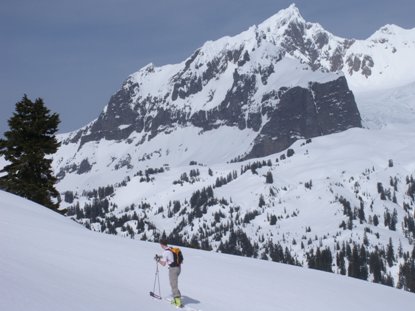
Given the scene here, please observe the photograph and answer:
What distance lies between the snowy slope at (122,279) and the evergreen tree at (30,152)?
11230 millimetres

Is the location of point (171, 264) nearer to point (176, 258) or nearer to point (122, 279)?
point (176, 258)

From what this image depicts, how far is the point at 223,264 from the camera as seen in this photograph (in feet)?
104

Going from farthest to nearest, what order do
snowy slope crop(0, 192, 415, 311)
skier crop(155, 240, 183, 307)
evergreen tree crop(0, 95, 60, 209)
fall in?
evergreen tree crop(0, 95, 60, 209) → skier crop(155, 240, 183, 307) → snowy slope crop(0, 192, 415, 311)

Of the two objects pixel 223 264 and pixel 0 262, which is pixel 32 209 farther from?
pixel 0 262

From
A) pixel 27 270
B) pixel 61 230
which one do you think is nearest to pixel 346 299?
pixel 61 230

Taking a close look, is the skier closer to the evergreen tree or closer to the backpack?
the backpack

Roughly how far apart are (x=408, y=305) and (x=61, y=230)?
17.8 m

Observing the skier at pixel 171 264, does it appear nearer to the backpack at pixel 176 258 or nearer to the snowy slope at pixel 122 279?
the backpack at pixel 176 258

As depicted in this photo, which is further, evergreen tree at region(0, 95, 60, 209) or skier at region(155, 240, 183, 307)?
evergreen tree at region(0, 95, 60, 209)

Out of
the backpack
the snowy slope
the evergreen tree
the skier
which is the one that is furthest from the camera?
the evergreen tree

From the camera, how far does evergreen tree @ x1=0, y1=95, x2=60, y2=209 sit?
47031mm

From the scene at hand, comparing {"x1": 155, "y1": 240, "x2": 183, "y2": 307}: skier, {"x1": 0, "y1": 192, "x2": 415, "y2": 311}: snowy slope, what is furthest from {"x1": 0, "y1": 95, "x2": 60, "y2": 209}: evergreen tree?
{"x1": 155, "y1": 240, "x2": 183, "y2": 307}: skier

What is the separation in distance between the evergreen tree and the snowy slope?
11230mm

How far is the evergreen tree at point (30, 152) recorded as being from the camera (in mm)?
47031
